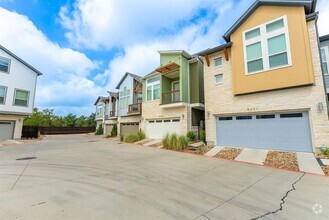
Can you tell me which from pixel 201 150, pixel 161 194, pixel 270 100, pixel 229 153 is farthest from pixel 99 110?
pixel 161 194

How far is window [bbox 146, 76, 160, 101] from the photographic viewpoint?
17.8 meters

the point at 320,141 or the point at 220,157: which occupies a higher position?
the point at 320,141

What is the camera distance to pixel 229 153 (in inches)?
402

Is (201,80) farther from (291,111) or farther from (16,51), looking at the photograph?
(16,51)

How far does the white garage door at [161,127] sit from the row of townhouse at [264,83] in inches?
7.8

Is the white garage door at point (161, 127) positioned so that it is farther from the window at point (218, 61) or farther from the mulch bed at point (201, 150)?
the window at point (218, 61)

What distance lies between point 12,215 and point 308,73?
13115 mm

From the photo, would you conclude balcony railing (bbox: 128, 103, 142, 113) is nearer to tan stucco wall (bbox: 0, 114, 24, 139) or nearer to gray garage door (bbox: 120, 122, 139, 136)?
gray garage door (bbox: 120, 122, 139, 136)

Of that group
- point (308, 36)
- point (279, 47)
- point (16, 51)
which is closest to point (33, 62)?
point (16, 51)

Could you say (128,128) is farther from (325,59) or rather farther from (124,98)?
(325,59)

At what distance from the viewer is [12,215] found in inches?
128

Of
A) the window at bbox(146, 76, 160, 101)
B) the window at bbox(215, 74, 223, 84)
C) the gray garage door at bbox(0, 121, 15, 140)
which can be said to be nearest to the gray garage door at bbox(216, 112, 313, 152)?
the window at bbox(215, 74, 223, 84)

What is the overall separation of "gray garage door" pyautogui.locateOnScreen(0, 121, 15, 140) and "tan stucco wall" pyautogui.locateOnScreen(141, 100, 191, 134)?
15.7 m

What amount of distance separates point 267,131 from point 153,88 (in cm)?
1187
